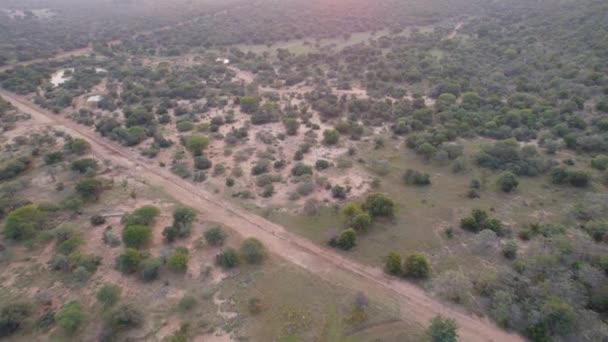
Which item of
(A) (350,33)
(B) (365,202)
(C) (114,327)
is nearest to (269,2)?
(A) (350,33)

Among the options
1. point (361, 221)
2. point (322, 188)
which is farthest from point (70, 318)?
point (322, 188)

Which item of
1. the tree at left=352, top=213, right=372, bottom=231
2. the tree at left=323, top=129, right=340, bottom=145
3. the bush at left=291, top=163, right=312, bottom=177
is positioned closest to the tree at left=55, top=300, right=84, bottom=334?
the tree at left=352, top=213, right=372, bottom=231

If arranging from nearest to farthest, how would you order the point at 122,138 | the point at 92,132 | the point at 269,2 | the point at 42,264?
the point at 42,264, the point at 122,138, the point at 92,132, the point at 269,2

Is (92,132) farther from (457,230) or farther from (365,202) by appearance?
(457,230)

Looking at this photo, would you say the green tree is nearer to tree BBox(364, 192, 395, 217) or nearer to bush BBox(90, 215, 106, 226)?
tree BBox(364, 192, 395, 217)

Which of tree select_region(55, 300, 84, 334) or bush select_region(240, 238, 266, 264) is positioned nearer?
tree select_region(55, 300, 84, 334)

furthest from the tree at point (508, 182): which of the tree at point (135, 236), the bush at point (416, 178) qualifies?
the tree at point (135, 236)
